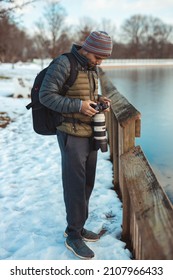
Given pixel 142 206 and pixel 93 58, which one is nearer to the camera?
pixel 142 206

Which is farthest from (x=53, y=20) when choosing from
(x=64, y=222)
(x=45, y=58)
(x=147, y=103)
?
(x=64, y=222)

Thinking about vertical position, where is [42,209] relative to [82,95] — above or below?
below

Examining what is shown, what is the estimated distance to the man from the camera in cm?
237

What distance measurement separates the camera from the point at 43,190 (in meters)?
4.04

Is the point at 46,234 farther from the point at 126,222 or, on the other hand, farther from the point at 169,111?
the point at 169,111

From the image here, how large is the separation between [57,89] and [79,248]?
1.25 meters

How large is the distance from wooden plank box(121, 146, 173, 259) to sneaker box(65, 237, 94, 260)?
0.36 m

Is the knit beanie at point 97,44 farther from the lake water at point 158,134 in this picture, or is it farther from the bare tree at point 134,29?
the bare tree at point 134,29

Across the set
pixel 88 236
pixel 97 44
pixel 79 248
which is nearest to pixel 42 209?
pixel 88 236

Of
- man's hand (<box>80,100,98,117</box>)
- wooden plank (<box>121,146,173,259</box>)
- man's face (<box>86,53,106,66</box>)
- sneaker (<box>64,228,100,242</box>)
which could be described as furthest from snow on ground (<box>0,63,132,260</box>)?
man's face (<box>86,53,106,66</box>)

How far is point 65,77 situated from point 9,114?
710 centimetres

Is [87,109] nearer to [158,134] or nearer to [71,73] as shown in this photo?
[71,73]

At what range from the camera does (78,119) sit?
253 centimetres

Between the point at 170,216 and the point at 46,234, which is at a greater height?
the point at 170,216
